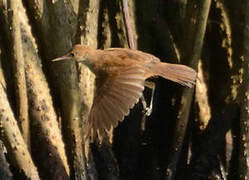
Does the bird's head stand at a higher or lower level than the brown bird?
higher

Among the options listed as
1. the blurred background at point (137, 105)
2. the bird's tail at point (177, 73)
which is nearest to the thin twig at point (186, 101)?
the blurred background at point (137, 105)

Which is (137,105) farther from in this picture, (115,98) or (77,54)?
(115,98)

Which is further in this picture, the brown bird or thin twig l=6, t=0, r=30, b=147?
thin twig l=6, t=0, r=30, b=147

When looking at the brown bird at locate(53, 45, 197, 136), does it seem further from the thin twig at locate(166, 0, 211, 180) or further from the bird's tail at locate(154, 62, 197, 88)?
the thin twig at locate(166, 0, 211, 180)

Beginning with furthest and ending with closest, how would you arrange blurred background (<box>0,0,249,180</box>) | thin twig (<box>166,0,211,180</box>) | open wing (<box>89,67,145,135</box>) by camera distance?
thin twig (<box>166,0,211,180</box>) → blurred background (<box>0,0,249,180</box>) → open wing (<box>89,67,145,135</box>)

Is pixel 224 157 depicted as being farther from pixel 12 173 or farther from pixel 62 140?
pixel 12 173

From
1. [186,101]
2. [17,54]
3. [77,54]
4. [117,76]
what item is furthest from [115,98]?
[186,101]

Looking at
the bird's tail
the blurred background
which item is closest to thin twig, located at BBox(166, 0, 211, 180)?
the blurred background
